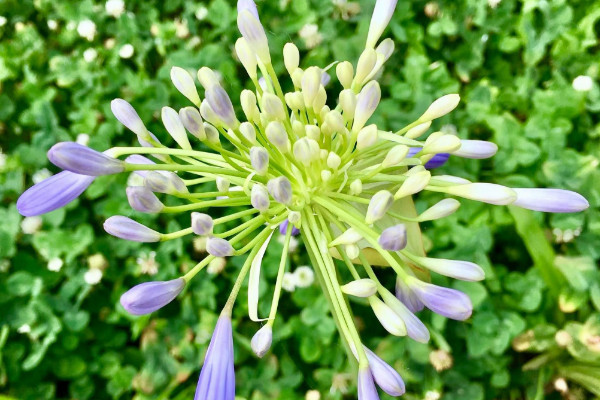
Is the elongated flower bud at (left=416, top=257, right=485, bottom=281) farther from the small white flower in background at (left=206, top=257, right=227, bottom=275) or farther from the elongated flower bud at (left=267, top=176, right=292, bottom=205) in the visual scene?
the small white flower in background at (left=206, top=257, right=227, bottom=275)

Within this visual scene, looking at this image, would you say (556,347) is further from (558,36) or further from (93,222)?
(93,222)

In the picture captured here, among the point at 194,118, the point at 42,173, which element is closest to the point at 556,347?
the point at 194,118

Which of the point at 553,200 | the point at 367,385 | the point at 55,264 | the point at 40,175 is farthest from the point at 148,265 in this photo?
the point at 553,200

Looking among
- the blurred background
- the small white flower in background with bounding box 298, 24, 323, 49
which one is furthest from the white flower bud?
the small white flower in background with bounding box 298, 24, 323, 49

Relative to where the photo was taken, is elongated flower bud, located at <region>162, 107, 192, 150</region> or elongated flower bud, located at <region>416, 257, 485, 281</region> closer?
elongated flower bud, located at <region>416, 257, 485, 281</region>

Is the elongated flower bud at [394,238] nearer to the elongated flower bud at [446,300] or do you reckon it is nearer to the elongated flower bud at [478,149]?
the elongated flower bud at [446,300]

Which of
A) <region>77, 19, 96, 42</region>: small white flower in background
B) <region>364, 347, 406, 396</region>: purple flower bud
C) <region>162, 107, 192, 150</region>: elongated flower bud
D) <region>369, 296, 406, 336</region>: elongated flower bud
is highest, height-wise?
<region>77, 19, 96, 42</region>: small white flower in background
